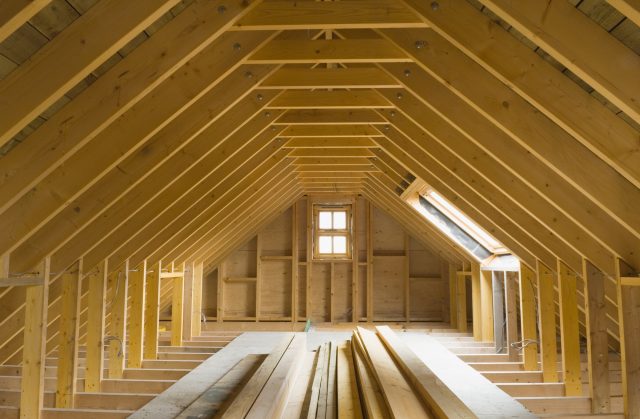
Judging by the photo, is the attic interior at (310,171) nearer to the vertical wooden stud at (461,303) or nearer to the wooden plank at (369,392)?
the wooden plank at (369,392)

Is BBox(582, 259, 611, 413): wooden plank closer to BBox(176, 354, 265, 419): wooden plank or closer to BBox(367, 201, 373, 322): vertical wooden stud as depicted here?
BBox(176, 354, 265, 419): wooden plank

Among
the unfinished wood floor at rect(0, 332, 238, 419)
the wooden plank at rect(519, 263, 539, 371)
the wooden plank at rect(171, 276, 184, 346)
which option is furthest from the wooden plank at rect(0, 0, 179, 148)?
the wooden plank at rect(171, 276, 184, 346)

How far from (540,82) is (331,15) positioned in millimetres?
1252

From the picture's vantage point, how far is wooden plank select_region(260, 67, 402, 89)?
14.6ft

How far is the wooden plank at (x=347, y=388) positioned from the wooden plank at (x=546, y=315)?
1942 millimetres

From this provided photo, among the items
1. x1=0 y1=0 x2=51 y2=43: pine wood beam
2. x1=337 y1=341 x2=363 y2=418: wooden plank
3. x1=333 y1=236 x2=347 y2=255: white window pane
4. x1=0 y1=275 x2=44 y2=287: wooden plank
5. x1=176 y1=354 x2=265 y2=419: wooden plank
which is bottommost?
x1=176 y1=354 x2=265 y2=419: wooden plank

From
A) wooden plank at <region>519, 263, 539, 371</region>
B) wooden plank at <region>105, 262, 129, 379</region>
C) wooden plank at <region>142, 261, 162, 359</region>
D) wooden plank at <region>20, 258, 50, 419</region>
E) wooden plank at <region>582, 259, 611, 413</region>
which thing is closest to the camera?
wooden plank at <region>20, 258, 50, 419</region>

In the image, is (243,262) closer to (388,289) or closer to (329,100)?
(388,289)

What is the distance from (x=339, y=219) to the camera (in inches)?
441

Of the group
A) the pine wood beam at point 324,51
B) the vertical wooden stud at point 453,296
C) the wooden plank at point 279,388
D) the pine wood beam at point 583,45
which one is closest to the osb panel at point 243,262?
the vertical wooden stud at point 453,296

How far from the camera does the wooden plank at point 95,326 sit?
5.41m

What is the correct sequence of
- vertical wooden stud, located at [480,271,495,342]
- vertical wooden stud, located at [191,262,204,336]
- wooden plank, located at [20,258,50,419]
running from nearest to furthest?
wooden plank, located at [20,258,50,419], vertical wooden stud, located at [480,271,495,342], vertical wooden stud, located at [191,262,204,336]

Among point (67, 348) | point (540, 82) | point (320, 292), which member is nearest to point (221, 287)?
point (320, 292)

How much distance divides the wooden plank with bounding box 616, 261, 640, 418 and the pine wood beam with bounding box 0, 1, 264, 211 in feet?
10.7
